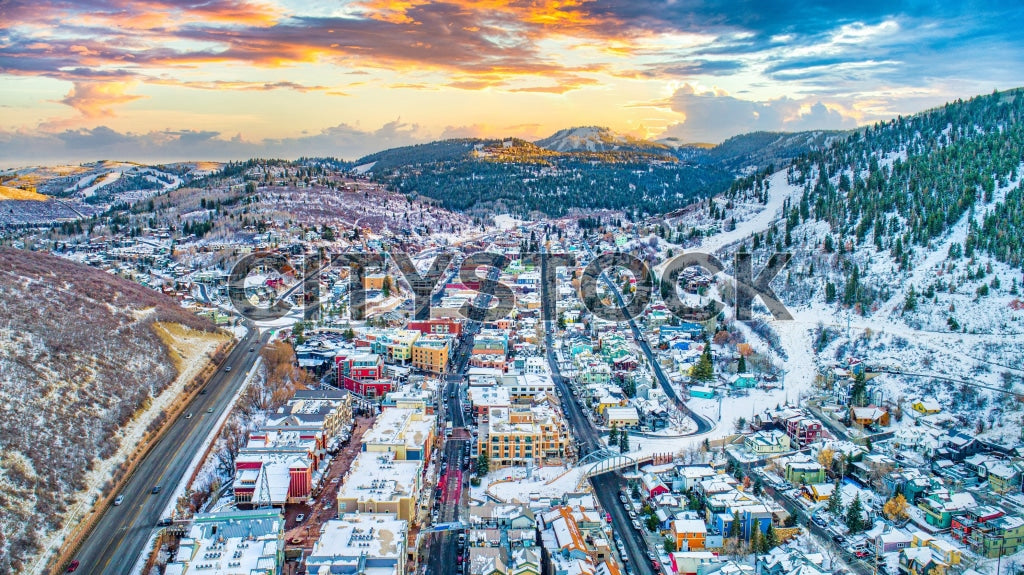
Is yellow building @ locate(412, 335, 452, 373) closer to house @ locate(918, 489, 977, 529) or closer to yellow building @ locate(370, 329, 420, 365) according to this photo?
yellow building @ locate(370, 329, 420, 365)

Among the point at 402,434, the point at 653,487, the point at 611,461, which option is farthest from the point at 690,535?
the point at 402,434

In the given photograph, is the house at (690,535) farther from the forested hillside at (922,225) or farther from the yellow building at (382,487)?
the forested hillside at (922,225)

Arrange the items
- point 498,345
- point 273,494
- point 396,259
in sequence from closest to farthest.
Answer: point 273,494 → point 498,345 → point 396,259

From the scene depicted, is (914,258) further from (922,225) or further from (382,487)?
(382,487)

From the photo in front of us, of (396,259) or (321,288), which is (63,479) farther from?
(396,259)

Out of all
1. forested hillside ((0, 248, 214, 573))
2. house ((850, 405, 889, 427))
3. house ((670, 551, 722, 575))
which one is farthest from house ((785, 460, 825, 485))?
forested hillside ((0, 248, 214, 573))

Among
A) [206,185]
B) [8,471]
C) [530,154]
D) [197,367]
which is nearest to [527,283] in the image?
[197,367]

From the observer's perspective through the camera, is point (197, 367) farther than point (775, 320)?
No
